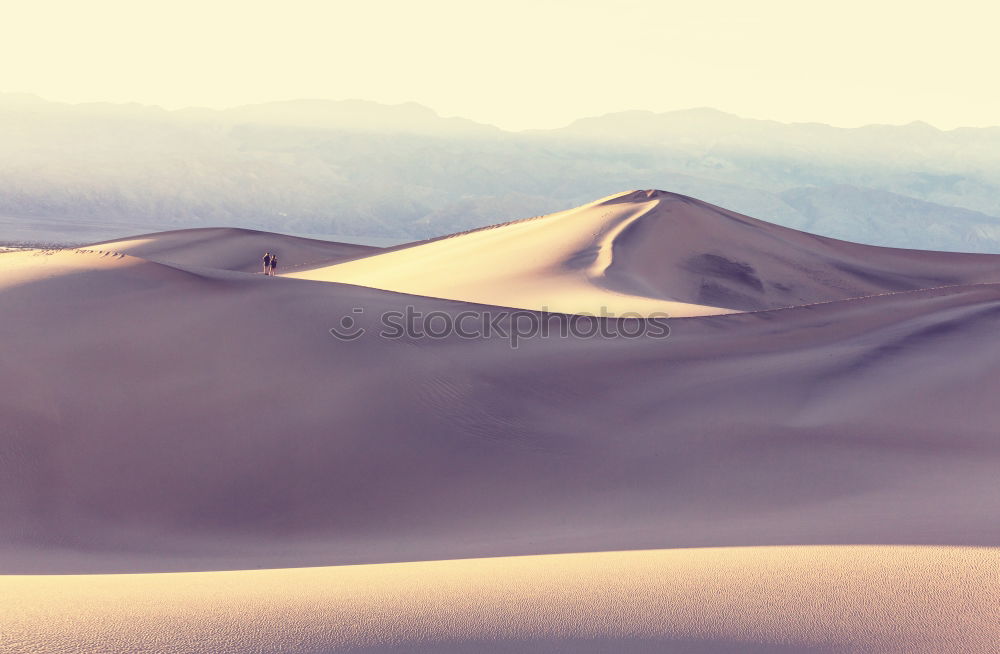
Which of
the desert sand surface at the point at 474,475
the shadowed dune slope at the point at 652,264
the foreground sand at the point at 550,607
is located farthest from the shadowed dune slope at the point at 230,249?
the foreground sand at the point at 550,607

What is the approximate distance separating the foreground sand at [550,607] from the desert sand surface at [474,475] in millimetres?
16

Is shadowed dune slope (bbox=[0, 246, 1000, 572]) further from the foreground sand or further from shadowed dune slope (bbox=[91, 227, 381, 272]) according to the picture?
shadowed dune slope (bbox=[91, 227, 381, 272])

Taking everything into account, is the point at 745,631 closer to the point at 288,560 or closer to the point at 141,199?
the point at 288,560

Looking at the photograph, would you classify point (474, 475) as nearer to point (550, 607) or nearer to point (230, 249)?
point (550, 607)

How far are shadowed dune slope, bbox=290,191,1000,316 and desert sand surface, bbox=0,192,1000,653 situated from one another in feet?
20.4

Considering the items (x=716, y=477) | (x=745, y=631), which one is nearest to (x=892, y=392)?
(x=716, y=477)

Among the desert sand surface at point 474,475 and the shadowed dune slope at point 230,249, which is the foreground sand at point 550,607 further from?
the shadowed dune slope at point 230,249

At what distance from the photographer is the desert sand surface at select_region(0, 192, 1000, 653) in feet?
12.3

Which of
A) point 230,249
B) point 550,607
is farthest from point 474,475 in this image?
point 230,249

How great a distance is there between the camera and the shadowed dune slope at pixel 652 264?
17.2 m

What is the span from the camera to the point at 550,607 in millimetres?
3834

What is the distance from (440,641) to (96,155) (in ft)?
656

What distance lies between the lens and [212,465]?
6879mm

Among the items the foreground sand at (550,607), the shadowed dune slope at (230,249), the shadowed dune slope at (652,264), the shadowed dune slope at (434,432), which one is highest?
the shadowed dune slope at (230,249)
